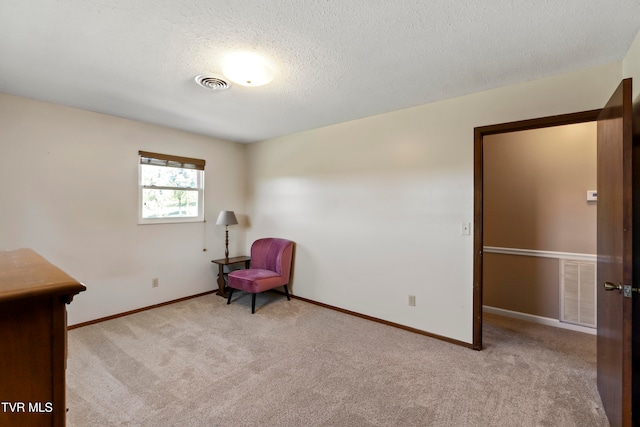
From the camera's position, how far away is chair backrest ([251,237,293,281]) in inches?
159

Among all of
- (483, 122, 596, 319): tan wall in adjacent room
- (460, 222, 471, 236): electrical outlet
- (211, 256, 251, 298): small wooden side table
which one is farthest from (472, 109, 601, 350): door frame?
(211, 256, 251, 298): small wooden side table

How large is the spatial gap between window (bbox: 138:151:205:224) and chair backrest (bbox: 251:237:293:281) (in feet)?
3.10

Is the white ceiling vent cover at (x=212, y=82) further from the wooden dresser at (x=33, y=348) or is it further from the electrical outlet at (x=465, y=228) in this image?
the electrical outlet at (x=465, y=228)

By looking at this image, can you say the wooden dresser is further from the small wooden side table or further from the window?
the small wooden side table

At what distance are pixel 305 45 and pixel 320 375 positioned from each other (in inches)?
94.2

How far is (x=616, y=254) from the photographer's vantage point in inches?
62.5

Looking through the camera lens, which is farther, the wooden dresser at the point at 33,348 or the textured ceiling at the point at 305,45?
the textured ceiling at the point at 305,45

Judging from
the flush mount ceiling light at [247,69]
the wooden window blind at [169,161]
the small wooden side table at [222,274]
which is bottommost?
the small wooden side table at [222,274]

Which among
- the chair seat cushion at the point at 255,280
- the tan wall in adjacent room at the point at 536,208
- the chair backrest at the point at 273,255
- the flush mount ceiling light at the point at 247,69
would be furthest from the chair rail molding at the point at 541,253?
the flush mount ceiling light at the point at 247,69

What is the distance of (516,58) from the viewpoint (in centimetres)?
208

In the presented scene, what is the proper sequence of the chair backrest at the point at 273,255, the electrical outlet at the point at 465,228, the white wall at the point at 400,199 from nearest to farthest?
the white wall at the point at 400,199
the electrical outlet at the point at 465,228
the chair backrest at the point at 273,255

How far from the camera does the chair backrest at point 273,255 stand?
4051 millimetres

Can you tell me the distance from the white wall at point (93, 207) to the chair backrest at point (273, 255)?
0.78 meters

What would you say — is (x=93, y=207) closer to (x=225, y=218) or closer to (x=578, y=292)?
(x=225, y=218)
